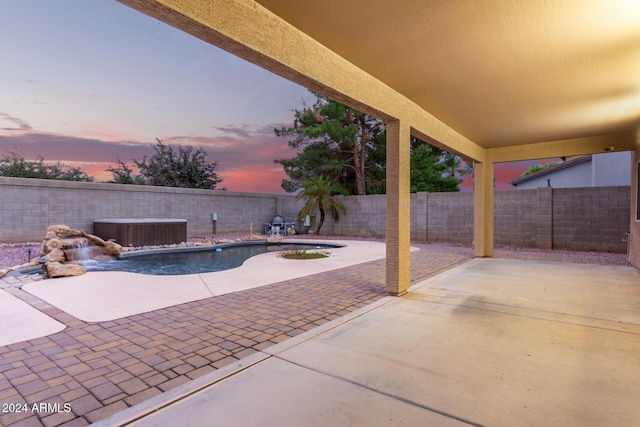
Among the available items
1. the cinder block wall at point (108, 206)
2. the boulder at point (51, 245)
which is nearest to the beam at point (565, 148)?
the cinder block wall at point (108, 206)

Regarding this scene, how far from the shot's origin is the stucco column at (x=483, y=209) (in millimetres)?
8289

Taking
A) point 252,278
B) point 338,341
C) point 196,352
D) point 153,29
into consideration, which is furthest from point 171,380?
point 153,29

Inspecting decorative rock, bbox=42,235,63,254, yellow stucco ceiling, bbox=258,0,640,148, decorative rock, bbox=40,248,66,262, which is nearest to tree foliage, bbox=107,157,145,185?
decorative rock, bbox=42,235,63,254

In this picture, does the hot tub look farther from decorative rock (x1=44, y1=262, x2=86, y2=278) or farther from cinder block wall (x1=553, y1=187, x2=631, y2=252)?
cinder block wall (x1=553, y1=187, x2=631, y2=252)

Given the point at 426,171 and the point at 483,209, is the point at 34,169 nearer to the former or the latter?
the point at 426,171

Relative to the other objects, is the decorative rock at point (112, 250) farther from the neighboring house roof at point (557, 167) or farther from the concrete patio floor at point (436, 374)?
the neighboring house roof at point (557, 167)

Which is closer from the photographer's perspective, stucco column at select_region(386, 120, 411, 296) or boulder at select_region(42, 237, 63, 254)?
stucco column at select_region(386, 120, 411, 296)

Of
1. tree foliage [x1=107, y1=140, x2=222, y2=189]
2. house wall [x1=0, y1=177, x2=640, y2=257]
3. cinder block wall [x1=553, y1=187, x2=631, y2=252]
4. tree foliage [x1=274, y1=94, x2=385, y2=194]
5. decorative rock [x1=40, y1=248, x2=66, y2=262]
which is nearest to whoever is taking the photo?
decorative rock [x1=40, y1=248, x2=66, y2=262]

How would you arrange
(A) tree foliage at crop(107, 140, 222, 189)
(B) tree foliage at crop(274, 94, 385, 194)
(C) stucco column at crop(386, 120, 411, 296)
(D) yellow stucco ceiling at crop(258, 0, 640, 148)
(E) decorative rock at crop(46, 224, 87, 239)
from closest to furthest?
(D) yellow stucco ceiling at crop(258, 0, 640, 148), (C) stucco column at crop(386, 120, 411, 296), (E) decorative rock at crop(46, 224, 87, 239), (B) tree foliage at crop(274, 94, 385, 194), (A) tree foliage at crop(107, 140, 222, 189)

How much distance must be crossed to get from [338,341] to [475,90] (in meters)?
3.61

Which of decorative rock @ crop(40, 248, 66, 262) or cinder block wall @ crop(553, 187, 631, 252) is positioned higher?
cinder block wall @ crop(553, 187, 631, 252)

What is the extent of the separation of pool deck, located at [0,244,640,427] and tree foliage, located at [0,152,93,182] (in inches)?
573

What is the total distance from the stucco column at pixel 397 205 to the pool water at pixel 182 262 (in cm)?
420

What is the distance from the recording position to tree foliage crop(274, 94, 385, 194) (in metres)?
15.9
